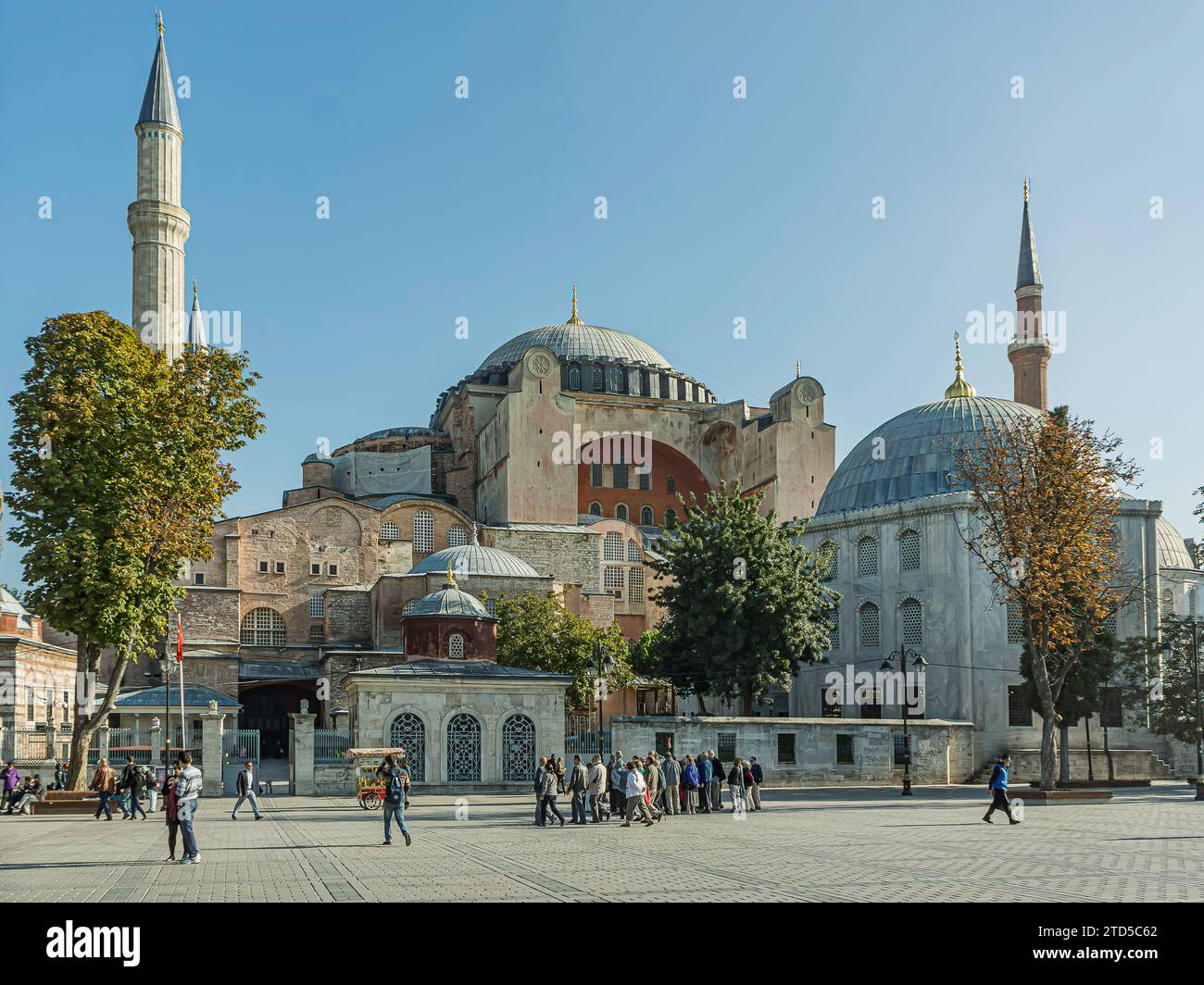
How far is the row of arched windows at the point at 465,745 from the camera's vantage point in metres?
29.7

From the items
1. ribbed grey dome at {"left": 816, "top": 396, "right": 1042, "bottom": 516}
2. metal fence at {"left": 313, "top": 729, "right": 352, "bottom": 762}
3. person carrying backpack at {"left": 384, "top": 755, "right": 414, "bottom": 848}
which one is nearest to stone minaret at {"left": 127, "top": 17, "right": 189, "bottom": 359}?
metal fence at {"left": 313, "top": 729, "right": 352, "bottom": 762}

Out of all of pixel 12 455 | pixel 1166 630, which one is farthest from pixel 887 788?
pixel 12 455

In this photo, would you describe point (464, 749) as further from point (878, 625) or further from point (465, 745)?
point (878, 625)

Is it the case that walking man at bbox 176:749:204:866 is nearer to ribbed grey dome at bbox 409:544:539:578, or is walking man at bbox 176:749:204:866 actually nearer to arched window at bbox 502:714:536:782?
arched window at bbox 502:714:536:782

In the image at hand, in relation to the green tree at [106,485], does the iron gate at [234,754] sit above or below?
below

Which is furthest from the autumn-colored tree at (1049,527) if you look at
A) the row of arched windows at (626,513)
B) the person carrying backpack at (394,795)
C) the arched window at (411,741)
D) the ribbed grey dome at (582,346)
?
the ribbed grey dome at (582,346)

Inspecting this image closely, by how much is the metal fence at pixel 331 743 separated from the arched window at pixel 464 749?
3.04m

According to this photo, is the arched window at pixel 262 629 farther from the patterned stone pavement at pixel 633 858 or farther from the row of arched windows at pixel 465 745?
the patterned stone pavement at pixel 633 858

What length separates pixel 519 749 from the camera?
30609mm

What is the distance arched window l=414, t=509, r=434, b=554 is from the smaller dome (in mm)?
18159

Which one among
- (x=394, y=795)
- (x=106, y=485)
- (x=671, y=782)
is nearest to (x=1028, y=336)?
(x=671, y=782)

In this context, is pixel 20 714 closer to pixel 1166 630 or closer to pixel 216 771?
pixel 216 771

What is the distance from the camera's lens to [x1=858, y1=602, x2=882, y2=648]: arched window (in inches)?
1703
